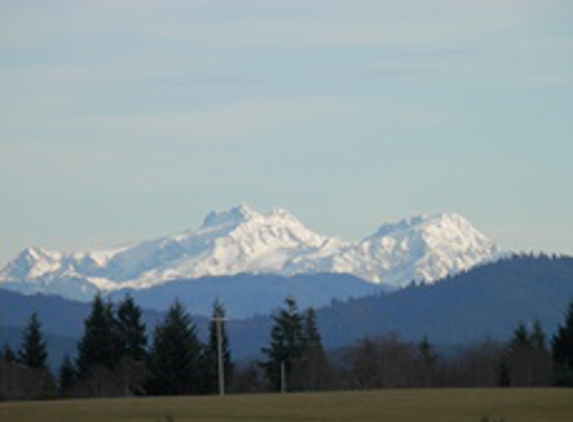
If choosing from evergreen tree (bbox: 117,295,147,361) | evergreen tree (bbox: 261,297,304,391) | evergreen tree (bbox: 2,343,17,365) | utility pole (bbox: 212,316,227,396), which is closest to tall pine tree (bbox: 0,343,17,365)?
evergreen tree (bbox: 2,343,17,365)

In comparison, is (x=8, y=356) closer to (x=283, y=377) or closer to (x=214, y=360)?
(x=214, y=360)

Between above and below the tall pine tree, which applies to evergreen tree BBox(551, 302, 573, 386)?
below

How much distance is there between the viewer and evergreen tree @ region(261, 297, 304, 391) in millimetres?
134250

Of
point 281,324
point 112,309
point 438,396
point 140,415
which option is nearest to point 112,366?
point 112,309

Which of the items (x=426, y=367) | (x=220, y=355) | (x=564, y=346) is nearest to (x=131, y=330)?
(x=220, y=355)

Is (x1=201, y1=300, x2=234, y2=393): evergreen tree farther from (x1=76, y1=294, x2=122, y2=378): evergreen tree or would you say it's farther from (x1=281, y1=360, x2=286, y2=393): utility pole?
(x1=76, y1=294, x2=122, y2=378): evergreen tree

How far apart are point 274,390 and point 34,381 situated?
18.7 meters

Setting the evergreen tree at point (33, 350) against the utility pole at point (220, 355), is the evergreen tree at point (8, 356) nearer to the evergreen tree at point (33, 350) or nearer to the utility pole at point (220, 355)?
the evergreen tree at point (33, 350)

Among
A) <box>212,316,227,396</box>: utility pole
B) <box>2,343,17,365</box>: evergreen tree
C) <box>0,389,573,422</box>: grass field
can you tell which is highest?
<box>2,343,17,365</box>: evergreen tree

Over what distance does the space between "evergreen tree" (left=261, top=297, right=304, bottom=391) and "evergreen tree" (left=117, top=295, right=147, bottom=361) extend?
32.3 feet

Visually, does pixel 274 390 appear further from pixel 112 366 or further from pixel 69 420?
pixel 69 420

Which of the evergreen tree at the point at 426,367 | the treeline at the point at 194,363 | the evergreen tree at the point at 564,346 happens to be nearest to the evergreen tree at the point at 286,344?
the treeline at the point at 194,363

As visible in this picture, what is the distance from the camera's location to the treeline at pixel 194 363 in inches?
4739

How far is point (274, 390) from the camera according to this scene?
13138cm
